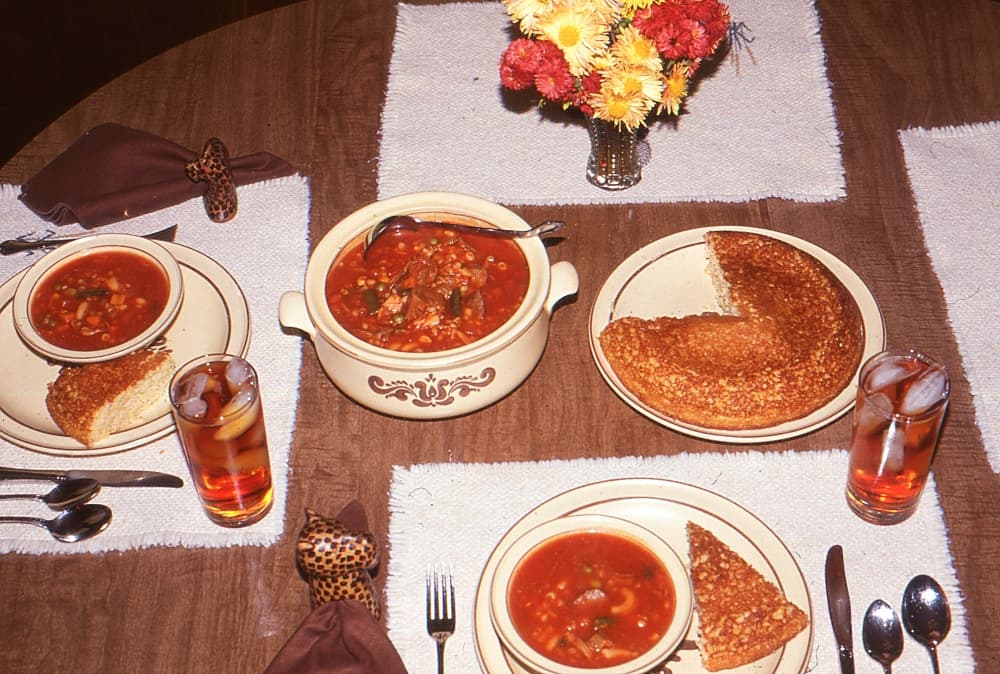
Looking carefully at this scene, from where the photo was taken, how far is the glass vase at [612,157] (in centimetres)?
253

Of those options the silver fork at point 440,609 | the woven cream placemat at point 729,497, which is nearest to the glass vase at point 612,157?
the woven cream placemat at point 729,497

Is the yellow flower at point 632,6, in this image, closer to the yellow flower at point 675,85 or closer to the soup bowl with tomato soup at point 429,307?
the yellow flower at point 675,85

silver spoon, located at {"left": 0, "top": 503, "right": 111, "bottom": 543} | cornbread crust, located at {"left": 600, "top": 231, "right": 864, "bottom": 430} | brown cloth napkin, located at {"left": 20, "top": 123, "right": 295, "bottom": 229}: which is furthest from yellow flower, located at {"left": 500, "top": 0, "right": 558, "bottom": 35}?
silver spoon, located at {"left": 0, "top": 503, "right": 111, "bottom": 543}

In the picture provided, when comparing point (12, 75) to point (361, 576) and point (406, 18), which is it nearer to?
point (406, 18)

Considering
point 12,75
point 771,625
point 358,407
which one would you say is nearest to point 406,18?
point 358,407

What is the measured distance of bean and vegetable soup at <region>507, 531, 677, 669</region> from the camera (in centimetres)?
168

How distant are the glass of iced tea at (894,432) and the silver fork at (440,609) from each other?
2.38 ft

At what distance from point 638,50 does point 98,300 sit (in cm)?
118

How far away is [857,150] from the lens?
267 centimetres

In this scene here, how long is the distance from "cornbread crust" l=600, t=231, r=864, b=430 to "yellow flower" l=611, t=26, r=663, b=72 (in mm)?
422

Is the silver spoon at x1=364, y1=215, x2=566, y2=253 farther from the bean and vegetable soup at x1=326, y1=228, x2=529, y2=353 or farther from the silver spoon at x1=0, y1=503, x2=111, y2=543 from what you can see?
the silver spoon at x1=0, y1=503, x2=111, y2=543

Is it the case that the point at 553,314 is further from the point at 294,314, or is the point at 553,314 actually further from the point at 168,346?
the point at 168,346

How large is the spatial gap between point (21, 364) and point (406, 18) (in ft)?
4.66

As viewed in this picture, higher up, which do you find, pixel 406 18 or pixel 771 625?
pixel 406 18
